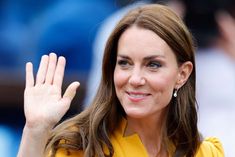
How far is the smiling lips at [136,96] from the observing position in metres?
2.96

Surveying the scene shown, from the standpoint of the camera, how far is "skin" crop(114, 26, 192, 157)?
116 inches

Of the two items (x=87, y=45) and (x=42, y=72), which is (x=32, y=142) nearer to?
(x=42, y=72)

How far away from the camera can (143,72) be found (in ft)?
9.70

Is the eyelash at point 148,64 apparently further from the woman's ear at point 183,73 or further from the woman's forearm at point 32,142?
the woman's forearm at point 32,142

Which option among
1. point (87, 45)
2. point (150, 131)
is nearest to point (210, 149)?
point (150, 131)

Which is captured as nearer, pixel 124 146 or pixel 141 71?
pixel 141 71

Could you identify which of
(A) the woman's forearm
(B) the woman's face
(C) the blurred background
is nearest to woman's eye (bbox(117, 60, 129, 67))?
(B) the woman's face

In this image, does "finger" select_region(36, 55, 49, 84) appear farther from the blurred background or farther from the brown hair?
the blurred background

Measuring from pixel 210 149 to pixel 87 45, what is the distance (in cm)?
235

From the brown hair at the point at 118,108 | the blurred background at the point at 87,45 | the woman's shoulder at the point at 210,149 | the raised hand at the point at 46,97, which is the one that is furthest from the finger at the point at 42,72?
the blurred background at the point at 87,45

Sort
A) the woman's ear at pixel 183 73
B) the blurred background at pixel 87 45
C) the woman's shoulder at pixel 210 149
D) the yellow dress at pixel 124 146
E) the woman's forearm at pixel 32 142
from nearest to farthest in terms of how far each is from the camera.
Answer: the woman's forearm at pixel 32 142 < the yellow dress at pixel 124 146 < the woman's ear at pixel 183 73 < the woman's shoulder at pixel 210 149 < the blurred background at pixel 87 45

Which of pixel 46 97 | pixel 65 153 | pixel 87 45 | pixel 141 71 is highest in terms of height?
pixel 87 45

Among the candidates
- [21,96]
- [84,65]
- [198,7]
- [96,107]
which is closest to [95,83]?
[84,65]

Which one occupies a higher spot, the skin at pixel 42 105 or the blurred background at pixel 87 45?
the blurred background at pixel 87 45
